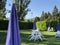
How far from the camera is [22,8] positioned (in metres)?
44.3

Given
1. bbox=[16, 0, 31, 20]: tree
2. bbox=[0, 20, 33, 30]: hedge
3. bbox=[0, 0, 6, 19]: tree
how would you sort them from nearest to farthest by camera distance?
1. bbox=[0, 0, 6, 19]: tree
2. bbox=[0, 20, 33, 30]: hedge
3. bbox=[16, 0, 31, 20]: tree

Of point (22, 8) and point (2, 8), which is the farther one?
point (22, 8)

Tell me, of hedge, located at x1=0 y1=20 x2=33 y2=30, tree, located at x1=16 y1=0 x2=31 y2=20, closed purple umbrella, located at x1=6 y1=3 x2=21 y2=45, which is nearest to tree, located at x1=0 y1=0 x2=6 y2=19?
hedge, located at x1=0 y1=20 x2=33 y2=30

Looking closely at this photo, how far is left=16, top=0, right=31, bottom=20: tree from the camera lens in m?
44.0

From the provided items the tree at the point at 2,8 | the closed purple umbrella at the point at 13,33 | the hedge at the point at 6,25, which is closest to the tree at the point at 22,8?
the tree at the point at 2,8

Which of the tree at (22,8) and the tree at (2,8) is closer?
the tree at (2,8)

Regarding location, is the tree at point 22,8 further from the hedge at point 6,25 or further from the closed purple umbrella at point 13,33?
the closed purple umbrella at point 13,33

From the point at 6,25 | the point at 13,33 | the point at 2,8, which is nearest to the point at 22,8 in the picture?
the point at 6,25

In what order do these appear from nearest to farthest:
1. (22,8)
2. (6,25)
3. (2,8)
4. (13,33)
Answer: (13,33) < (2,8) < (6,25) < (22,8)

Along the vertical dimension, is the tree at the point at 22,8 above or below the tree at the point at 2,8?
above

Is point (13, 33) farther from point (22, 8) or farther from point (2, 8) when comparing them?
point (22, 8)

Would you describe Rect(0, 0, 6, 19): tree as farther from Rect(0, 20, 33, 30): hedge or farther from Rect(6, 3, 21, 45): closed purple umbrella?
Rect(6, 3, 21, 45): closed purple umbrella

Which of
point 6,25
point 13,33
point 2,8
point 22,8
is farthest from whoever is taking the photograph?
point 22,8

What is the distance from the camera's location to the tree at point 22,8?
4400cm
